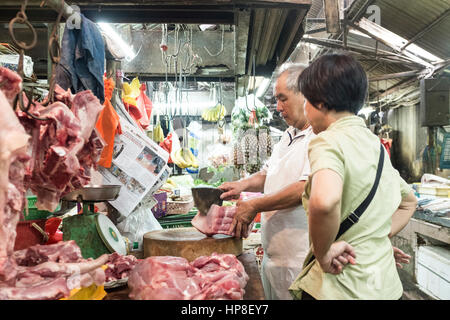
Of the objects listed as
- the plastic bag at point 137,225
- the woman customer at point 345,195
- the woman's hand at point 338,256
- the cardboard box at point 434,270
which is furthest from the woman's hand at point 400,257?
the cardboard box at point 434,270

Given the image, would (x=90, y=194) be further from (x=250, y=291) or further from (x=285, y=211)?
(x=285, y=211)

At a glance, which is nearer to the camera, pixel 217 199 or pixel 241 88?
pixel 217 199

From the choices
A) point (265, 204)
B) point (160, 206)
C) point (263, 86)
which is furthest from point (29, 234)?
point (263, 86)

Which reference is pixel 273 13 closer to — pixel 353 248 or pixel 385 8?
pixel 353 248

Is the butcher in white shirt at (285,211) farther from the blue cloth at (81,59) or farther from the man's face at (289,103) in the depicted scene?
the blue cloth at (81,59)

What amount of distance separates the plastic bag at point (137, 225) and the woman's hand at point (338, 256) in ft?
6.26

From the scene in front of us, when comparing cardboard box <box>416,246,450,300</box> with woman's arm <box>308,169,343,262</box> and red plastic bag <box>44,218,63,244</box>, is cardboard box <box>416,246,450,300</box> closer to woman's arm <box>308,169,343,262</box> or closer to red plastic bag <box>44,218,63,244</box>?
woman's arm <box>308,169,343,262</box>

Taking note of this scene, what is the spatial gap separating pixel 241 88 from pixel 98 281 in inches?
167

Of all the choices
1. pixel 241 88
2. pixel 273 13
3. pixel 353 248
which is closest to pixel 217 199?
pixel 353 248

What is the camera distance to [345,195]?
1.78m

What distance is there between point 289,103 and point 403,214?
1294 mm

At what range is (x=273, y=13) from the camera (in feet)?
9.34

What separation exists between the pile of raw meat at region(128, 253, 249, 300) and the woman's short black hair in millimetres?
1115

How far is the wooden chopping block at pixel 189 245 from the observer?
2.63 m
